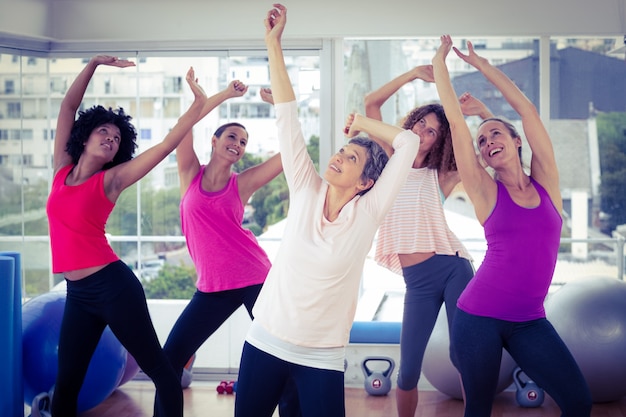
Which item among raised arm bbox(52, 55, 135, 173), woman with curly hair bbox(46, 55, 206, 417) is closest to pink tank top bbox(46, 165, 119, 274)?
woman with curly hair bbox(46, 55, 206, 417)

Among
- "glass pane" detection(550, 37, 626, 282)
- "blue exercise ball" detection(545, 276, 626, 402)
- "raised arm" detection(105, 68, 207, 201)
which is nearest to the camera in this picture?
"raised arm" detection(105, 68, 207, 201)

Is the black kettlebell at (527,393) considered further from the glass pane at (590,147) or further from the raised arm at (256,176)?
the raised arm at (256,176)

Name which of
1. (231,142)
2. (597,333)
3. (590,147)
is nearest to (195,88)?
(231,142)

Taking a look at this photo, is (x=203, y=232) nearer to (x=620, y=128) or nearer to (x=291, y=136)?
(x=291, y=136)

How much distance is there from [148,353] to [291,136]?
1259mm

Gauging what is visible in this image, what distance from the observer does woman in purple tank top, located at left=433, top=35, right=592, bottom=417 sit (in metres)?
2.98

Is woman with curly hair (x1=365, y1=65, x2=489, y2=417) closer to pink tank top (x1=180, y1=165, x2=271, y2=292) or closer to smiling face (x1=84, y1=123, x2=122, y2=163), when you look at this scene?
pink tank top (x1=180, y1=165, x2=271, y2=292)

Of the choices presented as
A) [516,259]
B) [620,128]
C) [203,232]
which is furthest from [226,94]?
[620,128]

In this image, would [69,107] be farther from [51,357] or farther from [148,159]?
[51,357]

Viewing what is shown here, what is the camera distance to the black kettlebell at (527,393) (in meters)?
4.79

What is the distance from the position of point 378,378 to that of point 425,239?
1.44 metres

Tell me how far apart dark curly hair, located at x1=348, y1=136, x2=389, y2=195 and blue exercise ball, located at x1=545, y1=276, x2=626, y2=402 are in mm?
2209

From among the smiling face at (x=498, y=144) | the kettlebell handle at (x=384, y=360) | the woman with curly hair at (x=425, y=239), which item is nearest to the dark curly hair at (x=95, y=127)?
the woman with curly hair at (x=425, y=239)

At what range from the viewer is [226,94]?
394cm
